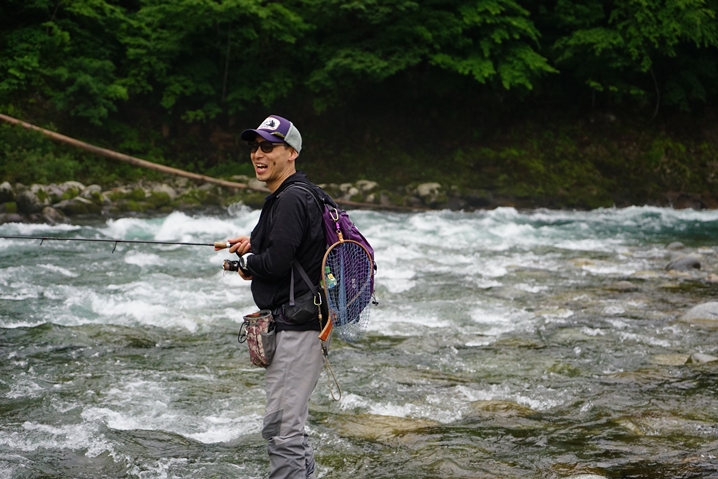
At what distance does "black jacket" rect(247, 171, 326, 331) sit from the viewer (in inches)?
120

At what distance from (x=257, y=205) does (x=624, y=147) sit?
11.0 m

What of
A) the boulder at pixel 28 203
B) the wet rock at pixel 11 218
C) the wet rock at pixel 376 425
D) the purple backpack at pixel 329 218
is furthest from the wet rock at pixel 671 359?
the boulder at pixel 28 203

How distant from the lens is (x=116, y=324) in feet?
23.2

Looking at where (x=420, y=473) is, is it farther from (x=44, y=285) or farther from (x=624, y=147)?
(x=624, y=147)

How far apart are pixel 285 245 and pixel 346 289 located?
1.30ft

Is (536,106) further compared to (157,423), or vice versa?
(536,106)

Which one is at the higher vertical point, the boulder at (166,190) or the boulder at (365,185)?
the boulder at (365,185)

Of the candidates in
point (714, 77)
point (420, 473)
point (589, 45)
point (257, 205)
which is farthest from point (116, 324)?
point (714, 77)

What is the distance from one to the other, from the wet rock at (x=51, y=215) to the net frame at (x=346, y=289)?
461 inches

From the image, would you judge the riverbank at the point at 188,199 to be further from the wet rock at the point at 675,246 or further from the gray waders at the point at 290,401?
the gray waders at the point at 290,401

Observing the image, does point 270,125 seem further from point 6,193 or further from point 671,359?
point 6,193

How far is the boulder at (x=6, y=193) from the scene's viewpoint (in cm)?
1388

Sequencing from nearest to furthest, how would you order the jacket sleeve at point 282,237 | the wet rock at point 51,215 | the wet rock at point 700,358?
the jacket sleeve at point 282,237, the wet rock at point 700,358, the wet rock at point 51,215

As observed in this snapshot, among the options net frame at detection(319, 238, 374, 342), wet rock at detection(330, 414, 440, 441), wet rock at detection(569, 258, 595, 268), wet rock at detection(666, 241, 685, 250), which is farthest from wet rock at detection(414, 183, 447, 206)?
net frame at detection(319, 238, 374, 342)
